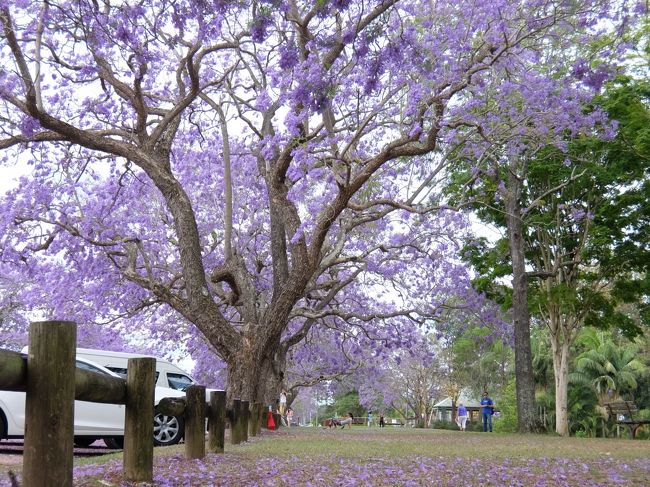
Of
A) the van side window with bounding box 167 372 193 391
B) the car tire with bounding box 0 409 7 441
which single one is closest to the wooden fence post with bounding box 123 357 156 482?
the car tire with bounding box 0 409 7 441

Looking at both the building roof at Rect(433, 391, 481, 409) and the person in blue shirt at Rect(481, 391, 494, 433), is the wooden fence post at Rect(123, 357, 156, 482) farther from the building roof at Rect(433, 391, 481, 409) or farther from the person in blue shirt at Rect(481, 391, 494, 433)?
the building roof at Rect(433, 391, 481, 409)

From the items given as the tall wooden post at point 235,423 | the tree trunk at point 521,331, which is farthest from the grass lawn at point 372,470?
the tree trunk at point 521,331

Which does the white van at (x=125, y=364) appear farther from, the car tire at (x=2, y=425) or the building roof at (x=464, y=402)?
the building roof at (x=464, y=402)

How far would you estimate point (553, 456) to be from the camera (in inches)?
367

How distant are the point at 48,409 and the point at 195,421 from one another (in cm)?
364

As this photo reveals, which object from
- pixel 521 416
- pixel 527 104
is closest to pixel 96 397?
pixel 527 104

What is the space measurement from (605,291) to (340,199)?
13.1 meters

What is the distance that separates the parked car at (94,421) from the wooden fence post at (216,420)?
1601mm

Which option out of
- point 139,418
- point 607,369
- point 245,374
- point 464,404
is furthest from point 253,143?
point 464,404

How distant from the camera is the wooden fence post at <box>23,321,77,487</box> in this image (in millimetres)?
3361

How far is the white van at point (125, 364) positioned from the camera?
11.8 meters

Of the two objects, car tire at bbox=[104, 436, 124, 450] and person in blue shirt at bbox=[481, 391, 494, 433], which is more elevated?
car tire at bbox=[104, 436, 124, 450]

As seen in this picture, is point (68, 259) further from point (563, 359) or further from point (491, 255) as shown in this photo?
point (563, 359)

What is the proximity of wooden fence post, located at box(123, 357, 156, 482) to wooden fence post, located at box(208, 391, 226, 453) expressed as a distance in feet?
9.35
